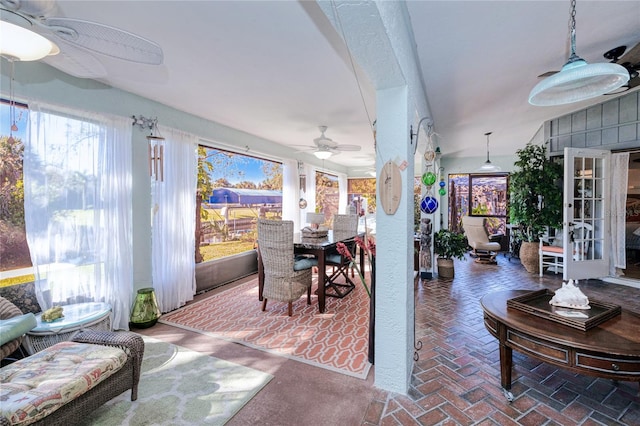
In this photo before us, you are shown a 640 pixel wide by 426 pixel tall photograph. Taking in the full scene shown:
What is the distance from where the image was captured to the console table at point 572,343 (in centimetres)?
149

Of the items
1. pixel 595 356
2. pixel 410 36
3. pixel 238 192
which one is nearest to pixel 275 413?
pixel 595 356

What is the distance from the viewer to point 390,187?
189cm

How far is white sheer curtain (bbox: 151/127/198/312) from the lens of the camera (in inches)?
134

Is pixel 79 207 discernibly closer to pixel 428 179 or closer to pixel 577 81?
pixel 428 179

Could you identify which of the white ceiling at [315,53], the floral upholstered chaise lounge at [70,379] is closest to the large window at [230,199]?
the white ceiling at [315,53]

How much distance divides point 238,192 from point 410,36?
3.71m

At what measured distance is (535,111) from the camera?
4.21 m

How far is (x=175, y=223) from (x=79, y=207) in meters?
1.03

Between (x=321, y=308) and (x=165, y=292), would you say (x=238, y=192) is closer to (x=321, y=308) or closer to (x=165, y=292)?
(x=165, y=292)

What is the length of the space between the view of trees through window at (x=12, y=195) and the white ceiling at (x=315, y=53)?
811 mm

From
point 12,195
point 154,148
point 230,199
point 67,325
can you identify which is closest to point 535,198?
point 230,199

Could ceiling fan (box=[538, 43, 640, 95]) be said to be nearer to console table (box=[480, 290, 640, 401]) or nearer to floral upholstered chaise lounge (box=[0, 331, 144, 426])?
console table (box=[480, 290, 640, 401])

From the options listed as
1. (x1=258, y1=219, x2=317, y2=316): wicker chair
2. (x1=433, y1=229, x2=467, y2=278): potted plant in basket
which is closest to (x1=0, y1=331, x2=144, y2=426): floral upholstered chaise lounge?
(x1=258, y1=219, x2=317, y2=316): wicker chair

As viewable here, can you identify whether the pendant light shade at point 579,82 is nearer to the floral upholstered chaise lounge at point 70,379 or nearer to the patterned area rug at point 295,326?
the patterned area rug at point 295,326
